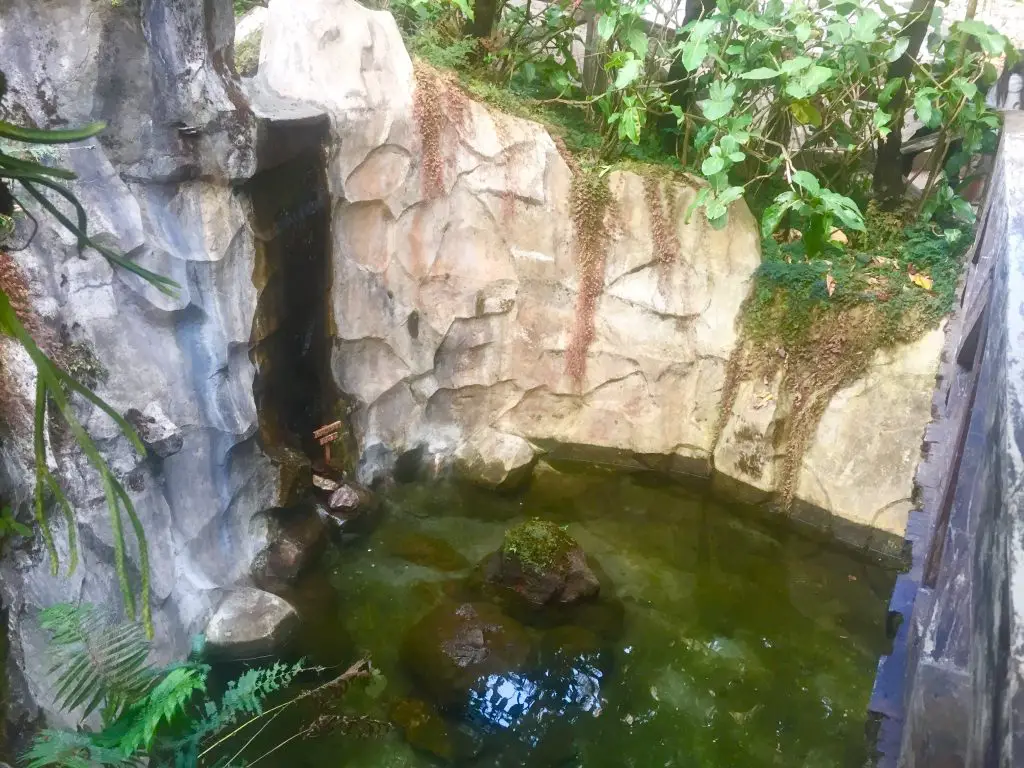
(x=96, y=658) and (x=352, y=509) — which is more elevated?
(x=96, y=658)

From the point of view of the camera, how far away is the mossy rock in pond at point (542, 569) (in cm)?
466

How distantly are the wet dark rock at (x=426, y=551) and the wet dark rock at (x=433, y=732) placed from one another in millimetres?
1132

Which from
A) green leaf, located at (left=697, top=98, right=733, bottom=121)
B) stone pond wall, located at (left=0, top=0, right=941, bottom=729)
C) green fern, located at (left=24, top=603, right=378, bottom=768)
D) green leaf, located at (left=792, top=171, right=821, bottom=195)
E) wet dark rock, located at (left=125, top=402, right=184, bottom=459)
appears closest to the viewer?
green fern, located at (left=24, top=603, right=378, bottom=768)

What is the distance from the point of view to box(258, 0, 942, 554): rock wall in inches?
200

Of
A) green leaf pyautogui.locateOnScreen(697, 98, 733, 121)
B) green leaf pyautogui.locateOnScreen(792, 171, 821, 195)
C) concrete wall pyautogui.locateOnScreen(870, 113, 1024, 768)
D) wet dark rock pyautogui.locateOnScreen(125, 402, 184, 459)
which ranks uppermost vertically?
green leaf pyautogui.locateOnScreen(697, 98, 733, 121)

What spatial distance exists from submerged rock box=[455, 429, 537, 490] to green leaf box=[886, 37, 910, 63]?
12.7ft

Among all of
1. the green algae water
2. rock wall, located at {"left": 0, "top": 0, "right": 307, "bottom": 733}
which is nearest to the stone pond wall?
rock wall, located at {"left": 0, "top": 0, "right": 307, "bottom": 733}

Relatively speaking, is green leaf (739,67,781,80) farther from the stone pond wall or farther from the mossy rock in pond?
the mossy rock in pond

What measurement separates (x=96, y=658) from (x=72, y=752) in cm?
35

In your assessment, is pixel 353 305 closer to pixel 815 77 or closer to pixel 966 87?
pixel 815 77

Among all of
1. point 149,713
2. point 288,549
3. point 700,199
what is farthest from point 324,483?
point 700,199

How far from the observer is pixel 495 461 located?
19.3 ft

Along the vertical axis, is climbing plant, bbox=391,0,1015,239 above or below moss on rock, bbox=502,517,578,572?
above

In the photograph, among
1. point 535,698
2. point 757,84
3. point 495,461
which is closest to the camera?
point 535,698
